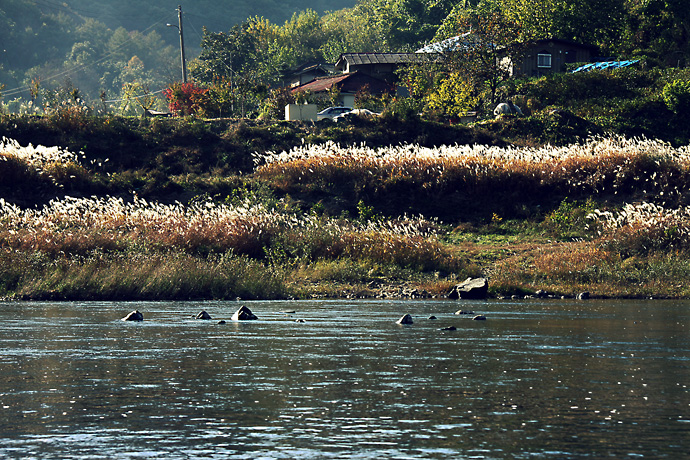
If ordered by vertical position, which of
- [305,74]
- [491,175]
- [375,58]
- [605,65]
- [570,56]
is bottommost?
[491,175]

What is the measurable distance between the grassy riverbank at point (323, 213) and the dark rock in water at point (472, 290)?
398 millimetres

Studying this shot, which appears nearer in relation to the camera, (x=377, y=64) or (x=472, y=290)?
(x=472, y=290)

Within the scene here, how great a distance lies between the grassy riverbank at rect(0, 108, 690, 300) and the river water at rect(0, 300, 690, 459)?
506 centimetres

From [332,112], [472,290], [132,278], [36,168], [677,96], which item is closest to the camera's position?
[132,278]

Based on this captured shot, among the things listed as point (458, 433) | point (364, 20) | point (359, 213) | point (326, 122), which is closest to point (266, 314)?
point (458, 433)

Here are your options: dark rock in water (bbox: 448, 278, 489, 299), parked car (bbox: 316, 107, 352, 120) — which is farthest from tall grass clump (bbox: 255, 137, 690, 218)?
parked car (bbox: 316, 107, 352, 120)

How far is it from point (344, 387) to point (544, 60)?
67275 millimetres

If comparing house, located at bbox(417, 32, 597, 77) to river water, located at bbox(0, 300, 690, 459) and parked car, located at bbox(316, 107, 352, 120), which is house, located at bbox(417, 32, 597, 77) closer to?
parked car, located at bbox(316, 107, 352, 120)

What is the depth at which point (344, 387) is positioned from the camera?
11672 mm

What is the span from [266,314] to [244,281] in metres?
4.23

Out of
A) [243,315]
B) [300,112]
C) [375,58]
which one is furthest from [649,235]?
[375,58]

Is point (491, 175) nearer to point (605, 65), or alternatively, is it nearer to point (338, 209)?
point (338, 209)

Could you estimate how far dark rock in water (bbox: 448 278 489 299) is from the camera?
80.0 ft

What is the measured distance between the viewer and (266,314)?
20.2 metres
